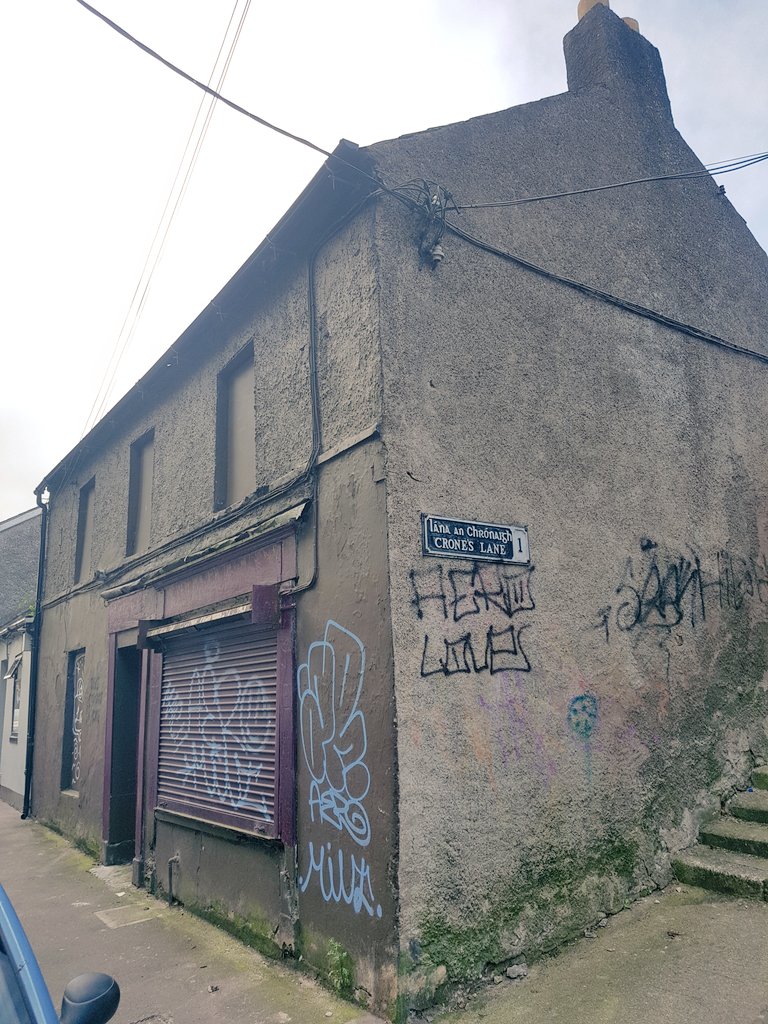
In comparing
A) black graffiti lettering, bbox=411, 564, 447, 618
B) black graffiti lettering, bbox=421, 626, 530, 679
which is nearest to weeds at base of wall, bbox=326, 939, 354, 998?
black graffiti lettering, bbox=421, 626, 530, 679

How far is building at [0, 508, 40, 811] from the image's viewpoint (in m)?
13.2

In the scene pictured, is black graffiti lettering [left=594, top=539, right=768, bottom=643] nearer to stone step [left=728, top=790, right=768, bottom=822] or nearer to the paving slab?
stone step [left=728, top=790, right=768, bottom=822]

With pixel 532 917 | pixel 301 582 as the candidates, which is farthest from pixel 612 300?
pixel 532 917

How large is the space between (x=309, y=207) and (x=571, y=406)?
2589 mm

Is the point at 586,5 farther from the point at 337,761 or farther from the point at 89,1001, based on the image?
the point at 89,1001

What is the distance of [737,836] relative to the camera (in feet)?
18.6

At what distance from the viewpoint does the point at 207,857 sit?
6426 millimetres

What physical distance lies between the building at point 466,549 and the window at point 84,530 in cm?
364

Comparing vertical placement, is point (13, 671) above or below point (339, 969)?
above

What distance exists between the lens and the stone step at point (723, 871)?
5082 millimetres

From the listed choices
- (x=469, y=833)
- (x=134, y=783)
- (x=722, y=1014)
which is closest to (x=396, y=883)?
(x=469, y=833)

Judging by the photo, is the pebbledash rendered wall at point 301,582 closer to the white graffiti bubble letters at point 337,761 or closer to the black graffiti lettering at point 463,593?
the white graffiti bubble letters at point 337,761

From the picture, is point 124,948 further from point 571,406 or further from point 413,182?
point 413,182

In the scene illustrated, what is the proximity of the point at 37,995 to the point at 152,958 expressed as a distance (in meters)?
3.89
